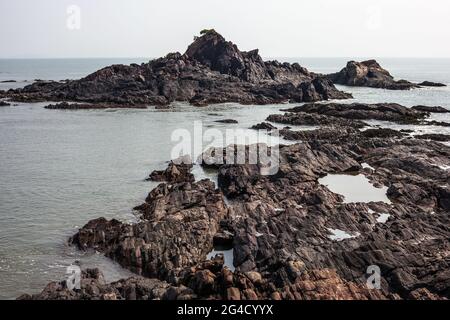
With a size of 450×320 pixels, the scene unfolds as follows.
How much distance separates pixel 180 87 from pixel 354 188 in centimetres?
7297

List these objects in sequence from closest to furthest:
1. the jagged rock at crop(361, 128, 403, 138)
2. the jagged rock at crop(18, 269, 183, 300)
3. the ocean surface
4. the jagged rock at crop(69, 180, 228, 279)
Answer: the jagged rock at crop(18, 269, 183, 300)
the jagged rock at crop(69, 180, 228, 279)
the ocean surface
the jagged rock at crop(361, 128, 403, 138)

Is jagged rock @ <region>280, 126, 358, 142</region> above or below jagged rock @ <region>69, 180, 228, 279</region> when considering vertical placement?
above

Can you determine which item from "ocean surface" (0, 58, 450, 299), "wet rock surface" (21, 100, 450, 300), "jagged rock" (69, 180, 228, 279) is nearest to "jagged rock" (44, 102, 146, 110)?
"ocean surface" (0, 58, 450, 299)

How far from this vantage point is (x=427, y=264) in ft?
68.2

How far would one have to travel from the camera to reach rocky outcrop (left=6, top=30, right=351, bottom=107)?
3856 inches

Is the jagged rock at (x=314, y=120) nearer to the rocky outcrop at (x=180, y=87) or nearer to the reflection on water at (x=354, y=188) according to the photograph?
the rocky outcrop at (x=180, y=87)

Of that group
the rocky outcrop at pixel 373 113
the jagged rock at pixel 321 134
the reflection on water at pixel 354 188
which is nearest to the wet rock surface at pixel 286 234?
the reflection on water at pixel 354 188

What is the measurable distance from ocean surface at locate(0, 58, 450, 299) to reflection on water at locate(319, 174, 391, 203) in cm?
1168

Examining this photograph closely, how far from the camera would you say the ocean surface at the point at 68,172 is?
2435 centimetres

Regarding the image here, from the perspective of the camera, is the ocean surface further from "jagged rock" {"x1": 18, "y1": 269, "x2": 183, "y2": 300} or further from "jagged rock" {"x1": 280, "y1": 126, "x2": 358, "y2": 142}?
"jagged rock" {"x1": 280, "y1": 126, "x2": 358, "y2": 142}

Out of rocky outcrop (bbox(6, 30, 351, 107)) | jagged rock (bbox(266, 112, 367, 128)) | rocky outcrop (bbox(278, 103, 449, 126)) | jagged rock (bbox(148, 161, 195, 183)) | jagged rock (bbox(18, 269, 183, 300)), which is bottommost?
jagged rock (bbox(18, 269, 183, 300))

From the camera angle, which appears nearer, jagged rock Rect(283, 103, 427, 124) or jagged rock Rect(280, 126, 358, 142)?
jagged rock Rect(280, 126, 358, 142)

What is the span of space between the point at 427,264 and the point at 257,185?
52.4 feet

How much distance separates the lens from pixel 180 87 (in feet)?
339
